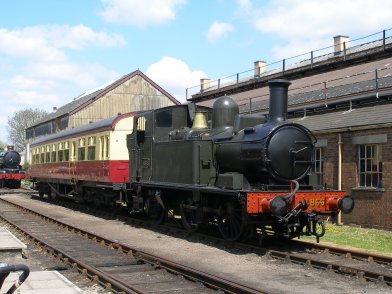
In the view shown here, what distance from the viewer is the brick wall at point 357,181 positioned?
1273 centimetres

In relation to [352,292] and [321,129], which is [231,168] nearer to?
[352,292]

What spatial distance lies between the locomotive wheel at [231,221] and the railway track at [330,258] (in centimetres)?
19

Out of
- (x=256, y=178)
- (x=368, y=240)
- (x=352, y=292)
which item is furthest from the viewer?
(x=368, y=240)

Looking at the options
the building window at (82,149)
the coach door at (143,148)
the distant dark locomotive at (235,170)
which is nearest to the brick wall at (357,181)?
the distant dark locomotive at (235,170)

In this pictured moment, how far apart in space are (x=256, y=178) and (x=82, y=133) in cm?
1011

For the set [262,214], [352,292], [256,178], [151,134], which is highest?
[151,134]

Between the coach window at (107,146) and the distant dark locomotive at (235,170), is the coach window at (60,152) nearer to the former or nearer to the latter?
the coach window at (107,146)

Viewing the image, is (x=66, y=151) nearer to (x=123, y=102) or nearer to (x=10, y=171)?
(x=10, y=171)

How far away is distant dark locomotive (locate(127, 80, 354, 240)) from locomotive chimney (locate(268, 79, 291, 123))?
0.02 meters

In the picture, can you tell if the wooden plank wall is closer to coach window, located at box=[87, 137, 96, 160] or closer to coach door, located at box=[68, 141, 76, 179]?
coach door, located at box=[68, 141, 76, 179]

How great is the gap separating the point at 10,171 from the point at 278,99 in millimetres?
27804

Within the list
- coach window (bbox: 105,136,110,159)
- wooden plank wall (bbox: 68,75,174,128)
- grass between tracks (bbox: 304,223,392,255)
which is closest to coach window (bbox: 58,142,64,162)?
coach window (bbox: 105,136,110,159)

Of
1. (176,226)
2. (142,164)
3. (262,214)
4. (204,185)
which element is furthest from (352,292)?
(142,164)

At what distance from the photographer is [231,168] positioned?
406 inches
